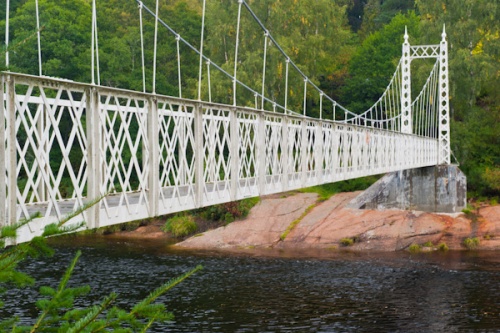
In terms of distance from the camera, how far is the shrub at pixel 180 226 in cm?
3716

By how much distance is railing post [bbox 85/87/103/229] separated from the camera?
1091 centimetres

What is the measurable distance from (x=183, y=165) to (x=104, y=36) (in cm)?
3715

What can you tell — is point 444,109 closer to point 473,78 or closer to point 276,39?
point 473,78

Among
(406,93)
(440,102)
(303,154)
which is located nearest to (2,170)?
(303,154)

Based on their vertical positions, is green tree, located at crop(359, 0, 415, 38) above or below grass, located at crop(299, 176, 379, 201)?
above

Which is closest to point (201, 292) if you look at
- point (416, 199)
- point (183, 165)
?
point (183, 165)

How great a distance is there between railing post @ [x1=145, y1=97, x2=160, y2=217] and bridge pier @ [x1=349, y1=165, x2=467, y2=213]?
2391 centimetres

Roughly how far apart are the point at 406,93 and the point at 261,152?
24.1 meters

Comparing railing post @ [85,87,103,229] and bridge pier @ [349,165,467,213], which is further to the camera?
bridge pier @ [349,165,467,213]

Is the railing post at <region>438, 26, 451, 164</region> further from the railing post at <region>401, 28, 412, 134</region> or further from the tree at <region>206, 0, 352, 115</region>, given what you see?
the tree at <region>206, 0, 352, 115</region>

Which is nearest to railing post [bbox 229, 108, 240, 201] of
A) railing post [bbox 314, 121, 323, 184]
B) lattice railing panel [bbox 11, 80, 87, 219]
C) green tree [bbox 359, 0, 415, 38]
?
lattice railing panel [bbox 11, 80, 87, 219]

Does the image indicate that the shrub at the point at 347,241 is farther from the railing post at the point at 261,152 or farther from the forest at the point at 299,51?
the railing post at the point at 261,152

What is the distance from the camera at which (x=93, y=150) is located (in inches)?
431

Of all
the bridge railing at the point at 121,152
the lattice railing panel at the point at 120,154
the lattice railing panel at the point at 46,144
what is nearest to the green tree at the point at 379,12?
the bridge railing at the point at 121,152
